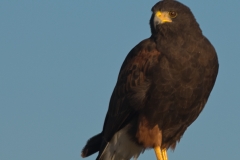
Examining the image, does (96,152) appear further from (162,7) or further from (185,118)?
(162,7)

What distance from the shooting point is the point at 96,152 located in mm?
9531

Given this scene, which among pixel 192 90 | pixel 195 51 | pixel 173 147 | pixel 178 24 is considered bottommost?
pixel 173 147

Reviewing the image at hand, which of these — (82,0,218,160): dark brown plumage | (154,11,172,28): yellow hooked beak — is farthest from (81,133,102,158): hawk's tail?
(154,11,172,28): yellow hooked beak

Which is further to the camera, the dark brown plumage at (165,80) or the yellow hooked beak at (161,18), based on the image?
the yellow hooked beak at (161,18)

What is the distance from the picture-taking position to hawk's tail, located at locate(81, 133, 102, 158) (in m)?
9.31

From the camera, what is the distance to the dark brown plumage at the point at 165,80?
8.09 meters

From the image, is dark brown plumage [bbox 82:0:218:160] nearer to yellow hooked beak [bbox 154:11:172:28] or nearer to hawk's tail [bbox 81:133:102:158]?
yellow hooked beak [bbox 154:11:172:28]

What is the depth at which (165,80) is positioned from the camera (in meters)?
8.05

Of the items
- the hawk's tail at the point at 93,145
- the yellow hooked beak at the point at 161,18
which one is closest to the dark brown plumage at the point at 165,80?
the yellow hooked beak at the point at 161,18

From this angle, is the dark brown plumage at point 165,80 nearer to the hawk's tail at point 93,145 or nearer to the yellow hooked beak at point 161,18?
the yellow hooked beak at point 161,18

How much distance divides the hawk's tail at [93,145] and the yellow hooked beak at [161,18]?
93.2 inches

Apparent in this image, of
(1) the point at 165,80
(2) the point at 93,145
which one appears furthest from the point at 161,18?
(2) the point at 93,145

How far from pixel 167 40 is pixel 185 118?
4.30 feet

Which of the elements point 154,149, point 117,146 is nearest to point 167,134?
point 154,149
